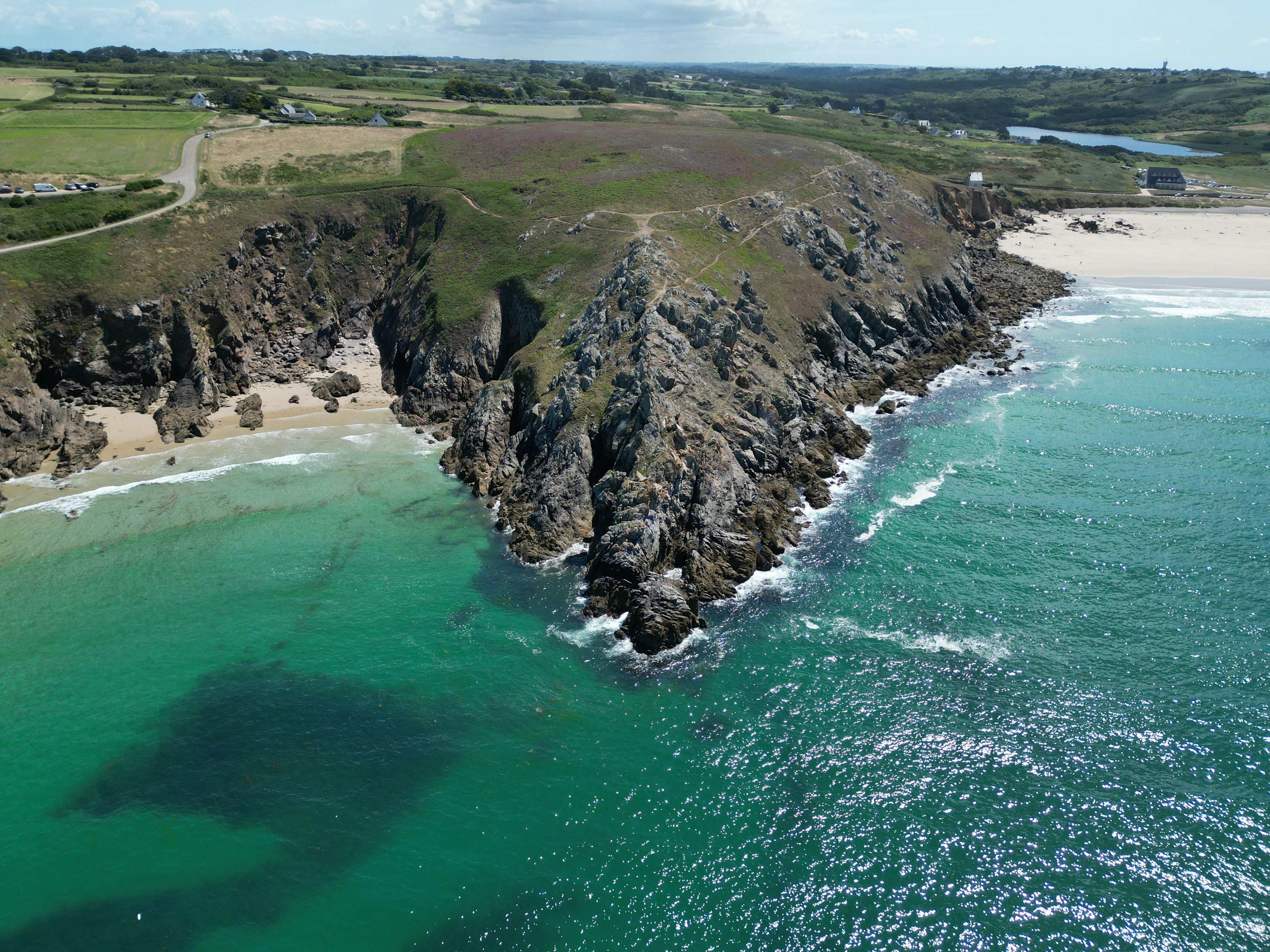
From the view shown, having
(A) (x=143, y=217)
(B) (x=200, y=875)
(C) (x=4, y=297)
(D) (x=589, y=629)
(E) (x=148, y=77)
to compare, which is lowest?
Result: (B) (x=200, y=875)

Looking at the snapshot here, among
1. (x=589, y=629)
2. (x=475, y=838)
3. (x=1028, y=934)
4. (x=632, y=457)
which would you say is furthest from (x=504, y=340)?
(x=1028, y=934)

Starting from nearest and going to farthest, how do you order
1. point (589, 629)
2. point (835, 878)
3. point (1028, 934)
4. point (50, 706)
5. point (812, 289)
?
point (1028, 934), point (835, 878), point (50, 706), point (589, 629), point (812, 289)

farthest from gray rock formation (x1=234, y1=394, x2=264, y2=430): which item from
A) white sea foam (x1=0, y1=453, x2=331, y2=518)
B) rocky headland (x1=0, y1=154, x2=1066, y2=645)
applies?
Result: white sea foam (x1=0, y1=453, x2=331, y2=518)

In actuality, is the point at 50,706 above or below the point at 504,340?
below

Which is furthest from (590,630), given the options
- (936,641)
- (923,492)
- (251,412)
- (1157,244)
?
(1157,244)

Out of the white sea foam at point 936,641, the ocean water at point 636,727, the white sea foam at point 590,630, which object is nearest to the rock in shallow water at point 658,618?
the white sea foam at point 590,630

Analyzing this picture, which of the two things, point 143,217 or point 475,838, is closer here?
point 475,838

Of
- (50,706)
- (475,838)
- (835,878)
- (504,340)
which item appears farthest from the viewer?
(504,340)

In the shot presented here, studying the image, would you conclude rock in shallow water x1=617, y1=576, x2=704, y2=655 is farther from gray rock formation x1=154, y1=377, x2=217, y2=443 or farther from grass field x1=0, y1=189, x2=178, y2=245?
grass field x1=0, y1=189, x2=178, y2=245

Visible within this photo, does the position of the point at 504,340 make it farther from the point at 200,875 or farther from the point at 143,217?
the point at 200,875
